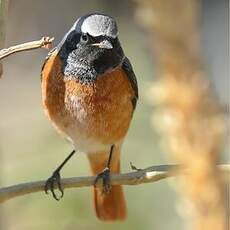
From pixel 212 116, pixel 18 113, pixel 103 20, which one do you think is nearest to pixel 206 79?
pixel 212 116

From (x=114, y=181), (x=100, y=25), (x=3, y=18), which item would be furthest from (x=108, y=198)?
(x=3, y=18)

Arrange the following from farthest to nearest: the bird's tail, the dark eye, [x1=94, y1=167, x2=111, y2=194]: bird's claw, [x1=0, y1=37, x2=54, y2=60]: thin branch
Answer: the bird's tail, [x1=94, y1=167, x2=111, y2=194]: bird's claw, the dark eye, [x1=0, y1=37, x2=54, y2=60]: thin branch

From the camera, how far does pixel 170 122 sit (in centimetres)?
48

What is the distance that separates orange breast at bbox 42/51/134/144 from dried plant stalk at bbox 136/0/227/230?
5.18 feet

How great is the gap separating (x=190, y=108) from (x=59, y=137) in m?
2.69

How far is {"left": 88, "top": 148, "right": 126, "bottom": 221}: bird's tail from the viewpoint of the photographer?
2.48 metres

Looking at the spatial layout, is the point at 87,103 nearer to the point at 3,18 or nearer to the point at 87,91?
the point at 87,91

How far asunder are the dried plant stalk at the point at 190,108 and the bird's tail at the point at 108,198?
2015mm

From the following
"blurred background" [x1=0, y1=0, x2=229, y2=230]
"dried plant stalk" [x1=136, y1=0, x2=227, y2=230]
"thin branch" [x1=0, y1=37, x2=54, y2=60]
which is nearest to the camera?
"dried plant stalk" [x1=136, y1=0, x2=227, y2=230]

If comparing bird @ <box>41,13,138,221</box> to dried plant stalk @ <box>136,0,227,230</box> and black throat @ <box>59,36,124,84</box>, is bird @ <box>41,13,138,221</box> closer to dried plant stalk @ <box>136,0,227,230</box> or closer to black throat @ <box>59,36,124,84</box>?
black throat @ <box>59,36,124,84</box>

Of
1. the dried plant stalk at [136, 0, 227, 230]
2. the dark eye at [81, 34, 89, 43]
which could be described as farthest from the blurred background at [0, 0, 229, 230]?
the dried plant stalk at [136, 0, 227, 230]

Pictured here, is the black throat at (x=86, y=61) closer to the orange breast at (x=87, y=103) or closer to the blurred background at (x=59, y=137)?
the orange breast at (x=87, y=103)

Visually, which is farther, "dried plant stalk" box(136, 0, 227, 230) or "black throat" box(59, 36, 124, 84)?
"black throat" box(59, 36, 124, 84)

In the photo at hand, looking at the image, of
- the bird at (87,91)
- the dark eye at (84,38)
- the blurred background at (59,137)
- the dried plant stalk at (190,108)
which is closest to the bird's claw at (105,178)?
the bird at (87,91)
